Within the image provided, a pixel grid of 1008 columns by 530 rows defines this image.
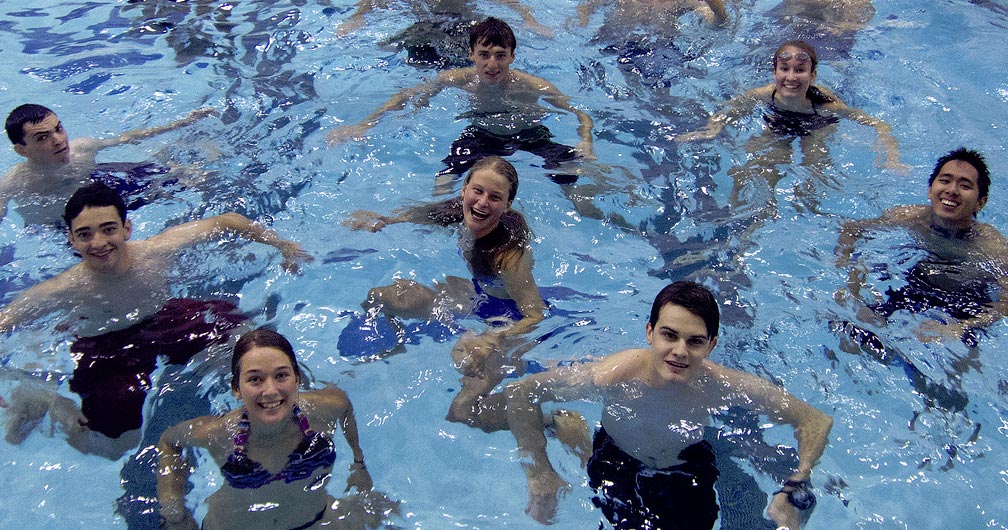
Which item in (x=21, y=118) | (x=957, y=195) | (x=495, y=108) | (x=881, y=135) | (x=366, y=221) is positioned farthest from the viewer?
(x=495, y=108)

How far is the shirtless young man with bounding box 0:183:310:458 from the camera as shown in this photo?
4188 mm

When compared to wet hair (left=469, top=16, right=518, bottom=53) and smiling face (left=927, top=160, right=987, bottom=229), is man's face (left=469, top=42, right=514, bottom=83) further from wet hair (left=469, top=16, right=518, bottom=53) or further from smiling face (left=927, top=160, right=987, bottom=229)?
smiling face (left=927, top=160, right=987, bottom=229)

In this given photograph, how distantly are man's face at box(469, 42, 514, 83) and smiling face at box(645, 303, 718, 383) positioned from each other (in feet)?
11.6

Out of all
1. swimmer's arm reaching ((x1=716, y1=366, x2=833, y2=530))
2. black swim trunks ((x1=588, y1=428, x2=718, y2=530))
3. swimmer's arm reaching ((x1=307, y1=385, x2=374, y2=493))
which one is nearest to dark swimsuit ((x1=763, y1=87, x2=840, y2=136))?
swimmer's arm reaching ((x1=716, y1=366, x2=833, y2=530))

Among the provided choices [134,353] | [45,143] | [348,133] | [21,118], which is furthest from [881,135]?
[21,118]

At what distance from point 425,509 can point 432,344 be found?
1.08m

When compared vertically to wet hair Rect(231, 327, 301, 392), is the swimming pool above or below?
below

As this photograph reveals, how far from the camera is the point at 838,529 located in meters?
3.86

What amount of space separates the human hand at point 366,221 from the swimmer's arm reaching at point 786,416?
2386 millimetres

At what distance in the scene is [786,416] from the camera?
12.2 ft

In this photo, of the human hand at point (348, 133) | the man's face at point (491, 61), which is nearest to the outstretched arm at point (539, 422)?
the human hand at point (348, 133)

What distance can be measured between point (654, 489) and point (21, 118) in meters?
4.76

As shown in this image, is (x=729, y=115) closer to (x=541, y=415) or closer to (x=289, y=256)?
(x=289, y=256)

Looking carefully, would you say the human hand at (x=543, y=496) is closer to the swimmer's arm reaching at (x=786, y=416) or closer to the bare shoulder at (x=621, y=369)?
the bare shoulder at (x=621, y=369)
